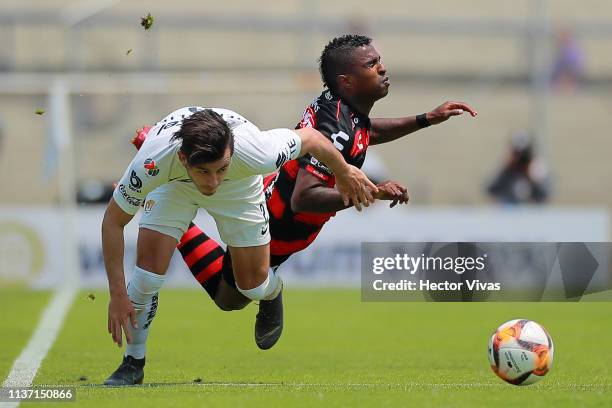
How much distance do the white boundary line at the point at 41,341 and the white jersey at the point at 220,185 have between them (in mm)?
1464

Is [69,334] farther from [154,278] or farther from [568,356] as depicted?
[568,356]

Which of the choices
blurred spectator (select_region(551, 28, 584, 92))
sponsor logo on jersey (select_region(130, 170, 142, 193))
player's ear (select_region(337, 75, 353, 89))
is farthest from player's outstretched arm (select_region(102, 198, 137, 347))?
blurred spectator (select_region(551, 28, 584, 92))

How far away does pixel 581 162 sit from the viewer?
23219mm

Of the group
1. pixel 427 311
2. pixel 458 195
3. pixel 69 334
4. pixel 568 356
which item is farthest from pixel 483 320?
pixel 458 195

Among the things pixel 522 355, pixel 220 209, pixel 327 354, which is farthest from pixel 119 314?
pixel 327 354

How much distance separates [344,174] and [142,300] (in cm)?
169

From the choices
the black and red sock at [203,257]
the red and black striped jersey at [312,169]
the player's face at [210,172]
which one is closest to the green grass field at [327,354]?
the black and red sock at [203,257]

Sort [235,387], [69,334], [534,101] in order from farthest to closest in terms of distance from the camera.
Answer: [534,101] → [69,334] → [235,387]

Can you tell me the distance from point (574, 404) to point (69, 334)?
6505 millimetres

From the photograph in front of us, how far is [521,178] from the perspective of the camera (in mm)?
20406

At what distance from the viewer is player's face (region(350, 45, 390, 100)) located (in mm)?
8883

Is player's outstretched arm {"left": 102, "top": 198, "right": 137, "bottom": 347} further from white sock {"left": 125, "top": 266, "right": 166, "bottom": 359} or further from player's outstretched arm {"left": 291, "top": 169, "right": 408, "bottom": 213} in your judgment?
player's outstretched arm {"left": 291, "top": 169, "right": 408, "bottom": 213}

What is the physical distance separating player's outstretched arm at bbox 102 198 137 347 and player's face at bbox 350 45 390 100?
7.78 feet

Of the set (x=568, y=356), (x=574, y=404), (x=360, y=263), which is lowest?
(x=360, y=263)
